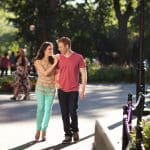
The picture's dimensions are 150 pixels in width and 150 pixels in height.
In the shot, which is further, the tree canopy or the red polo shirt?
the tree canopy

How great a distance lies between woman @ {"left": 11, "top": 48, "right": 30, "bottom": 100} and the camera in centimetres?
2078

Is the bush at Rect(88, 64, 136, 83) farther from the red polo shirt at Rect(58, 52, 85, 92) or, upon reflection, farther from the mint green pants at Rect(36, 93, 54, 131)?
the red polo shirt at Rect(58, 52, 85, 92)

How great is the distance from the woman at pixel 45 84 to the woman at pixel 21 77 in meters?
8.98

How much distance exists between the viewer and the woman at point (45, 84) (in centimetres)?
1143

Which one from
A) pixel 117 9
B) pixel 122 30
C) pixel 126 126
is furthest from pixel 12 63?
pixel 126 126

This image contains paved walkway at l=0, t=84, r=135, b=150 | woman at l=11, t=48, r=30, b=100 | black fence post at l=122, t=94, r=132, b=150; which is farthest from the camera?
woman at l=11, t=48, r=30, b=100

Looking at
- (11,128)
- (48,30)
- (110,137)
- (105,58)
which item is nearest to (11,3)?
(48,30)

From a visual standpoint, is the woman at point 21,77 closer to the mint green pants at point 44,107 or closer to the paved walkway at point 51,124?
the paved walkway at point 51,124

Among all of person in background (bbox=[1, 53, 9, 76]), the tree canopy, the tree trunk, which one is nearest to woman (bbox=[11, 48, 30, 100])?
person in background (bbox=[1, 53, 9, 76])

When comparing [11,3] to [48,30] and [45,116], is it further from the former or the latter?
[45,116]

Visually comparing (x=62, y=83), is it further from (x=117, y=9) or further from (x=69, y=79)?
(x=117, y=9)

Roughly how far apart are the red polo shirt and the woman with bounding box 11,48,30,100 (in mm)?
9297

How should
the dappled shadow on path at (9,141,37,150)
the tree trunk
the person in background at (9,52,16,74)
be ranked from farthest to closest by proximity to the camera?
the tree trunk, the person in background at (9,52,16,74), the dappled shadow on path at (9,141,37,150)

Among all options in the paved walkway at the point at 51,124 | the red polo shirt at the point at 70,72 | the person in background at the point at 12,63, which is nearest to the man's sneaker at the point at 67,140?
the paved walkway at the point at 51,124
